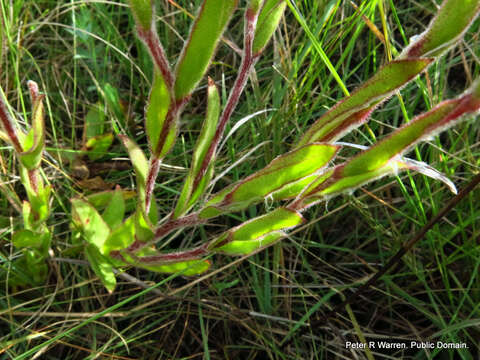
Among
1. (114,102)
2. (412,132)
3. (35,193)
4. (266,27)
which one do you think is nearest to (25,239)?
(35,193)

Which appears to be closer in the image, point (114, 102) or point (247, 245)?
point (247, 245)

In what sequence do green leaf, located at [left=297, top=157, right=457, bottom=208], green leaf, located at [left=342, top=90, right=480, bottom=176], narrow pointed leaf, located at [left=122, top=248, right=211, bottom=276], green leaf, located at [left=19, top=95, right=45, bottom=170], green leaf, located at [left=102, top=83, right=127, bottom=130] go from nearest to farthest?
green leaf, located at [left=342, top=90, right=480, bottom=176] → green leaf, located at [left=297, top=157, right=457, bottom=208] → green leaf, located at [left=19, top=95, right=45, bottom=170] → narrow pointed leaf, located at [left=122, top=248, right=211, bottom=276] → green leaf, located at [left=102, top=83, right=127, bottom=130]

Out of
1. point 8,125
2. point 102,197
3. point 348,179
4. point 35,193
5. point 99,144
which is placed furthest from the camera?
point 99,144

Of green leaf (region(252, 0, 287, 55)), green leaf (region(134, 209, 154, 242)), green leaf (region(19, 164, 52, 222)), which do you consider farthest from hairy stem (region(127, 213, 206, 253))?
green leaf (region(252, 0, 287, 55))

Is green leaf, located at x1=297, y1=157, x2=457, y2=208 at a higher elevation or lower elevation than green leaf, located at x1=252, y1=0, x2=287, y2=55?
lower

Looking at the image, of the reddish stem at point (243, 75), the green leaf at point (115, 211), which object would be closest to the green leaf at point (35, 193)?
the green leaf at point (115, 211)

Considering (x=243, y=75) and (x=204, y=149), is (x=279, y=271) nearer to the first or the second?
(x=204, y=149)

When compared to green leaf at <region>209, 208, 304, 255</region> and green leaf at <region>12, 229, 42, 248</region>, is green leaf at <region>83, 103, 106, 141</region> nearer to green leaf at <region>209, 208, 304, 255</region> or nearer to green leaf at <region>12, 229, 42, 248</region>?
green leaf at <region>12, 229, 42, 248</region>
